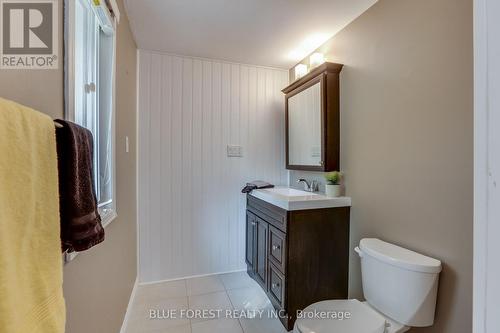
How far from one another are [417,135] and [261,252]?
1.48 meters

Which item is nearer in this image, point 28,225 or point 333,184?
point 28,225

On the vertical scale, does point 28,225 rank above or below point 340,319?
above

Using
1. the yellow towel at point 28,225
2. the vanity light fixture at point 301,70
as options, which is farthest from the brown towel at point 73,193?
the vanity light fixture at point 301,70

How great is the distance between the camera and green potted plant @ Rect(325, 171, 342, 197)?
1.90 metres

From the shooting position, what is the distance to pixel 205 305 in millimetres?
2049

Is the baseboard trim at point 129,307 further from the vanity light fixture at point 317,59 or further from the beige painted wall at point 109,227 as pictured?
the vanity light fixture at point 317,59

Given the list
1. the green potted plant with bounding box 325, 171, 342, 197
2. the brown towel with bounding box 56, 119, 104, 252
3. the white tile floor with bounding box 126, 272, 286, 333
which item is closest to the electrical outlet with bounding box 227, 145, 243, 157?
the green potted plant with bounding box 325, 171, 342, 197

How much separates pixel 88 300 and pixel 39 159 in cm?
79

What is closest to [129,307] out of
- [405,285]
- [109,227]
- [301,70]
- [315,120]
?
[109,227]

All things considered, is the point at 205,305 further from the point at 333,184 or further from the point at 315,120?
the point at 315,120

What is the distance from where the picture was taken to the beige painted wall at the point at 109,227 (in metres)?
0.70

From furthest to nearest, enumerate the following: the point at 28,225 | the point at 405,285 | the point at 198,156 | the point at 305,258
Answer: the point at 198,156 → the point at 305,258 → the point at 405,285 → the point at 28,225

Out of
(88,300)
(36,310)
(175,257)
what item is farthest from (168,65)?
(36,310)
